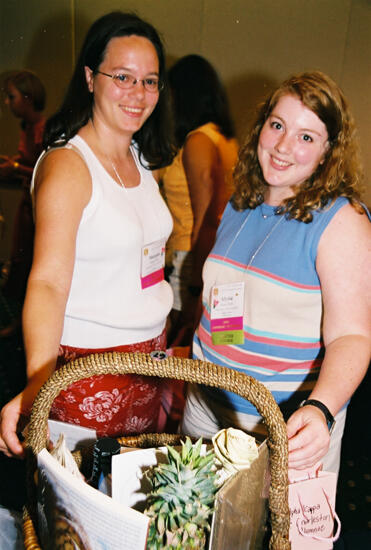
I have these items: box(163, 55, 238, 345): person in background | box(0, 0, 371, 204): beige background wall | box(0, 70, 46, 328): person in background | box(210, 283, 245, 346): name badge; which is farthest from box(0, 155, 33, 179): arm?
box(210, 283, 245, 346): name badge

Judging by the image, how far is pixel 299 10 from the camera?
4324 millimetres

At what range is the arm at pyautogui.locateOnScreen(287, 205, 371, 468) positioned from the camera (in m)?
1.06

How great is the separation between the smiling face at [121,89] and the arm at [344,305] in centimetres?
73

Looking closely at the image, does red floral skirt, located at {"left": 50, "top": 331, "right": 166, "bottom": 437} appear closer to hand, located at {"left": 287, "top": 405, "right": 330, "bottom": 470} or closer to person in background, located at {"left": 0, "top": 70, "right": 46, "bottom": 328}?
hand, located at {"left": 287, "top": 405, "right": 330, "bottom": 470}

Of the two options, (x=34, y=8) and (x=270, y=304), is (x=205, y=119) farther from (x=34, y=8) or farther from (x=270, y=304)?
(x=34, y=8)

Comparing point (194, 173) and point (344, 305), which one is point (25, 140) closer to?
point (194, 173)

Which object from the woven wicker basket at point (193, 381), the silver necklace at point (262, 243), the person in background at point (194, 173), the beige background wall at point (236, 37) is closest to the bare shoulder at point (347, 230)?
the silver necklace at point (262, 243)

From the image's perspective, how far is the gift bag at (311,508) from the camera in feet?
2.97

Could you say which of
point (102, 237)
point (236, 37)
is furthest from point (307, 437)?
point (236, 37)

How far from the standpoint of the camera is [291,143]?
1.25 m

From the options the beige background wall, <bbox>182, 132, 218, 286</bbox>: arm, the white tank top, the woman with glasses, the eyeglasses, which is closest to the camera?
the woman with glasses

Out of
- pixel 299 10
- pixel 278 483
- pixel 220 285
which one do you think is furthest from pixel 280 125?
pixel 299 10

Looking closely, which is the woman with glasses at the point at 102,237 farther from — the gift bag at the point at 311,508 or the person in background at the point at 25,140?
the person in background at the point at 25,140

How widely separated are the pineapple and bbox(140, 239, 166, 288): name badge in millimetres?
791
